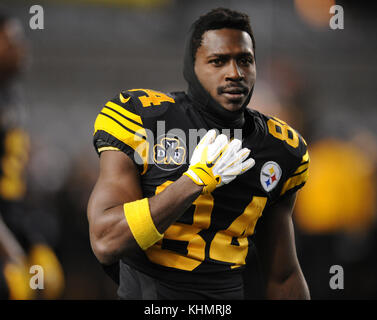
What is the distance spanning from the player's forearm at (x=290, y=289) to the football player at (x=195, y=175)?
0.5 inches

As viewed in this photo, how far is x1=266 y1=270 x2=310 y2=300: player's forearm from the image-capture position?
8.82ft

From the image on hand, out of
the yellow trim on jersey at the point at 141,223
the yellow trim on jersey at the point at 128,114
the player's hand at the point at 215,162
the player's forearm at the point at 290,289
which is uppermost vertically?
the yellow trim on jersey at the point at 128,114

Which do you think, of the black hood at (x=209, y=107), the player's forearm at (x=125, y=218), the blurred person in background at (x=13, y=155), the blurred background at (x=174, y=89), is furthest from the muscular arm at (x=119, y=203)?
the blurred background at (x=174, y=89)

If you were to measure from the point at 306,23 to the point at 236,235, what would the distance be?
806 cm

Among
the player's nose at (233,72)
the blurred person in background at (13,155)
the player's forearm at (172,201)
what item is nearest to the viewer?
the player's forearm at (172,201)

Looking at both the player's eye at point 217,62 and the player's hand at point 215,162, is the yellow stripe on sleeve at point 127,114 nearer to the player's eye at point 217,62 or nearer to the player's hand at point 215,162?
the player's hand at point 215,162

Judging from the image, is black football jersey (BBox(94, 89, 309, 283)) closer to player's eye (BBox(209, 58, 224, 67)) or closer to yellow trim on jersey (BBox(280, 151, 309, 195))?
yellow trim on jersey (BBox(280, 151, 309, 195))

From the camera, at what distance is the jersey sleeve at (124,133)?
2295 mm

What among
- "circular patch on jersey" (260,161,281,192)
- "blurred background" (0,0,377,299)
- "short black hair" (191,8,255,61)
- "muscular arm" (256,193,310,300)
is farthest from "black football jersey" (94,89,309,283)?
"blurred background" (0,0,377,299)

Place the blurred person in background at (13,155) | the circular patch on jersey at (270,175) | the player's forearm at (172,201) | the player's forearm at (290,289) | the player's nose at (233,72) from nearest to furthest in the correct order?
the player's forearm at (172,201) → the player's nose at (233,72) → the circular patch on jersey at (270,175) → the player's forearm at (290,289) → the blurred person in background at (13,155)

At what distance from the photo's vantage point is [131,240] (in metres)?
2.14

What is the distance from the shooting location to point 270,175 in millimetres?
2541

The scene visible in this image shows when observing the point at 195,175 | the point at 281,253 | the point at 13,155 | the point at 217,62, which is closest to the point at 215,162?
the point at 195,175

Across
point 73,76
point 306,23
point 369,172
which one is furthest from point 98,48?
point 369,172
